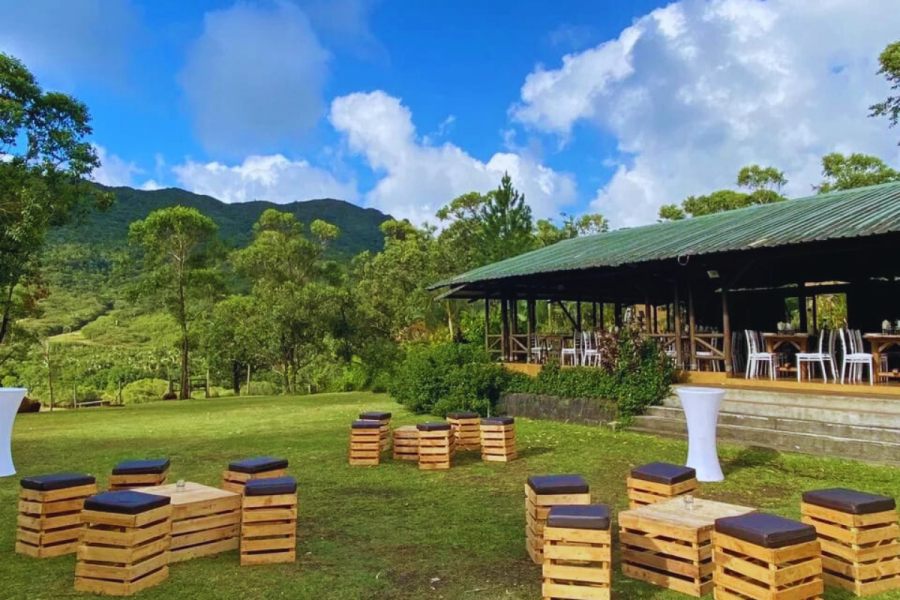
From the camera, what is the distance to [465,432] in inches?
328

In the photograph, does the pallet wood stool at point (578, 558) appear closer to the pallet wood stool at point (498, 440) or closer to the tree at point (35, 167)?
the pallet wood stool at point (498, 440)

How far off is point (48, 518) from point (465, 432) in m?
4.96

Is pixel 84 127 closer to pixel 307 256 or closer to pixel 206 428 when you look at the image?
pixel 206 428

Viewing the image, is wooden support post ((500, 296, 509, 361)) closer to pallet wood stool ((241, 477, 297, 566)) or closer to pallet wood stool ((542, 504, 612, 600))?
pallet wood stool ((241, 477, 297, 566))

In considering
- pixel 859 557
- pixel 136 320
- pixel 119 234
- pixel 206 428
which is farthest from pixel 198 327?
pixel 119 234

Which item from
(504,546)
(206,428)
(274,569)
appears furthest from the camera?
→ (206,428)

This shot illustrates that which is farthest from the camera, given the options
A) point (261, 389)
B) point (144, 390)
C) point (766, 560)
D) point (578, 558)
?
point (261, 389)

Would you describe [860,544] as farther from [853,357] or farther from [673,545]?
[853,357]

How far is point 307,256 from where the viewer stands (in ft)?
97.9

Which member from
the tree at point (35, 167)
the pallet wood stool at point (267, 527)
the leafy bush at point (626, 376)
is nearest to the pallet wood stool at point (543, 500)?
the pallet wood stool at point (267, 527)

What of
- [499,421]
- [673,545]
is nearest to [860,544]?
[673,545]

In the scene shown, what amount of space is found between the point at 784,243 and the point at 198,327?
20.6m

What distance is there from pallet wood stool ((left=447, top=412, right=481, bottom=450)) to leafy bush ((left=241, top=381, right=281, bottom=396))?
18898 millimetres

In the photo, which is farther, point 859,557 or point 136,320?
point 136,320
